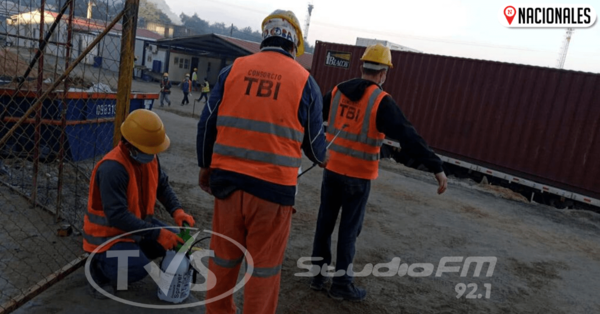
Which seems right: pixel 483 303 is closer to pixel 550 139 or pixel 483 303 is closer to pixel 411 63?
pixel 550 139

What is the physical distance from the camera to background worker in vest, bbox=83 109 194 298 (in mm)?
2994

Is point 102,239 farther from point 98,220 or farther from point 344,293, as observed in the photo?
point 344,293

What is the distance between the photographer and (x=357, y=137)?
365 centimetres

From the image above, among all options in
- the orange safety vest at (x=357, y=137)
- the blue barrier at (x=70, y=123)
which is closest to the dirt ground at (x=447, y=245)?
the orange safety vest at (x=357, y=137)

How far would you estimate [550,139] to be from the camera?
10477 millimetres

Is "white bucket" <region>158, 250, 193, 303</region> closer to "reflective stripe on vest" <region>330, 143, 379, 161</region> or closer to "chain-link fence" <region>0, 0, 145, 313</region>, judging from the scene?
"chain-link fence" <region>0, 0, 145, 313</region>

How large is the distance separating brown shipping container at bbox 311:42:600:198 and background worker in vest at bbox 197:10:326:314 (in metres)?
9.72

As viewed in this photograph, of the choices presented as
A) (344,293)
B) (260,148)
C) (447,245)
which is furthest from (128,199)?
(447,245)

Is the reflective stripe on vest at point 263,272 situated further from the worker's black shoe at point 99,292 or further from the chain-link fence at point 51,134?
the chain-link fence at point 51,134

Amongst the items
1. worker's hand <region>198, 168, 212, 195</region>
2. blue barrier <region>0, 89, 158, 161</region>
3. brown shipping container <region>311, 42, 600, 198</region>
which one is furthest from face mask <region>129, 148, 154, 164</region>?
brown shipping container <region>311, 42, 600, 198</region>

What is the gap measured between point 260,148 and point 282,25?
0.73 m

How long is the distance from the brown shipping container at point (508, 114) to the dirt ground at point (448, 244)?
1.02 m

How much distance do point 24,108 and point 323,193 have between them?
496cm

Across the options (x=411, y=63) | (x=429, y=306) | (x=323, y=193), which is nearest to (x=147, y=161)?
(x=323, y=193)
